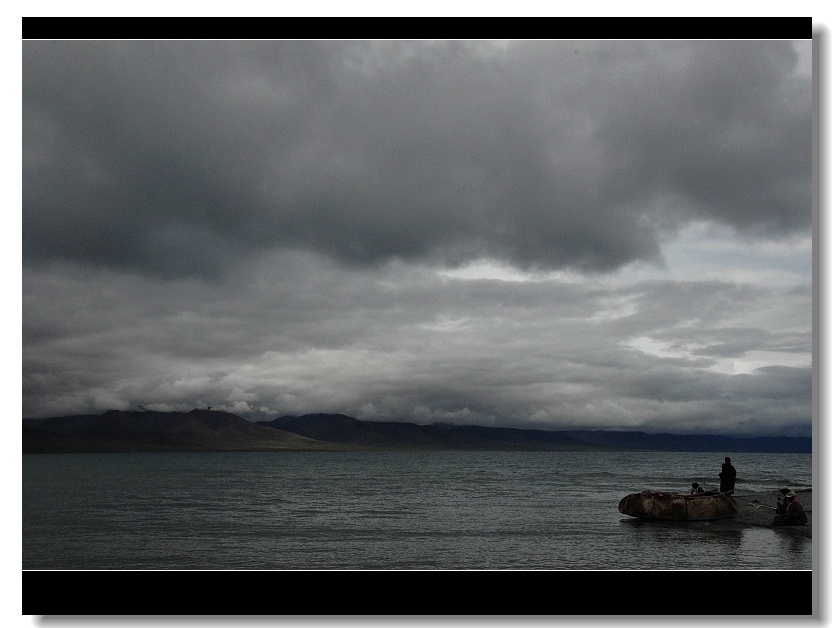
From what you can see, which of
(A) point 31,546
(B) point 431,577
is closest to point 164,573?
(B) point 431,577

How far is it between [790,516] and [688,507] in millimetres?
2715

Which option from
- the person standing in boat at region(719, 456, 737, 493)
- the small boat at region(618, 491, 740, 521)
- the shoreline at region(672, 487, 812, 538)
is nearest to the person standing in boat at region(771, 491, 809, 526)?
the shoreline at region(672, 487, 812, 538)

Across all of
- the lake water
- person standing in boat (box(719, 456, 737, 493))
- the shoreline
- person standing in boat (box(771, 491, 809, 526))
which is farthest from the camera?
person standing in boat (box(719, 456, 737, 493))

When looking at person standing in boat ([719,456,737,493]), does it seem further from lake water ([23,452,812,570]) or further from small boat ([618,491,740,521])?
lake water ([23,452,812,570])

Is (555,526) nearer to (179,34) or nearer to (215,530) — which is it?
(215,530)

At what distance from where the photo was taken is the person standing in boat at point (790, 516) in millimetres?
18344

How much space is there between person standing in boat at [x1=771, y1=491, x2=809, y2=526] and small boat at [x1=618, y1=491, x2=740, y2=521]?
1.53m

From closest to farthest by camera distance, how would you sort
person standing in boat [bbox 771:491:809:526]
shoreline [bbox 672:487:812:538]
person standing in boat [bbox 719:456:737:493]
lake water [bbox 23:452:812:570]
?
lake water [bbox 23:452:812:570] → shoreline [bbox 672:487:812:538] → person standing in boat [bbox 771:491:809:526] → person standing in boat [bbox 719:456:737:493]

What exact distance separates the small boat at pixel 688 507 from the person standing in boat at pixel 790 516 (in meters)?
1.53

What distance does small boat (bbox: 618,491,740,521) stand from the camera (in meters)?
20.1

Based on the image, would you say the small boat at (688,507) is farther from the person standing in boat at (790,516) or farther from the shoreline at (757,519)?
the person standing in boat at (790,516)

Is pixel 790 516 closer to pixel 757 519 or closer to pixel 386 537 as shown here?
pixel 757 519

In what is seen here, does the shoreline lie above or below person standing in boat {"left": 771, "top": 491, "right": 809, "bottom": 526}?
below

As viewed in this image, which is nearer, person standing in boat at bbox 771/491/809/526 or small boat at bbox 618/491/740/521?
person standing in boat at bbox 771/491/809/526
